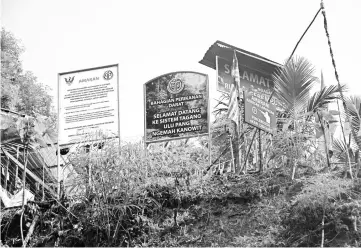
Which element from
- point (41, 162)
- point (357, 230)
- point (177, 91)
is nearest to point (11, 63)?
point (41, 162)

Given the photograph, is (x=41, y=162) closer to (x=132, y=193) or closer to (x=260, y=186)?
(x=132, y=193)

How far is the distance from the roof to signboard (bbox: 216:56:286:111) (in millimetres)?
119

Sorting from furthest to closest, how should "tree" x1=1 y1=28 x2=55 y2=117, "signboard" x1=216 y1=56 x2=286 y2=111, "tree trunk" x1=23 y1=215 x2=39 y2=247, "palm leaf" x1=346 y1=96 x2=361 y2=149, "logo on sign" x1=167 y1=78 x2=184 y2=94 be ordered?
"tree" x1=1 y1=28 x2=55 y2=117 → "signboard" x1=216 y1=56 x2=286 y2=111 → "logo on sign" x1=167 y1=78 x2=184 y2=94 → "palm leaf" x1=346 y1=96 x2=361 y2=149 → "tree trunk" x1=23 y1=215 x2=39 y2=247

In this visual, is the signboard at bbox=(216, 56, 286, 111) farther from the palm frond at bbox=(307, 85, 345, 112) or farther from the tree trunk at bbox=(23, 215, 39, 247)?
the tree trunk at bbox=(23, 215, 39, 247)

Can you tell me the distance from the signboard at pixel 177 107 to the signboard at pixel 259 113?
1.38 meters

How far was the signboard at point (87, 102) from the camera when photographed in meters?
14.5

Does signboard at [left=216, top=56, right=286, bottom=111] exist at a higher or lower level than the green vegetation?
higher

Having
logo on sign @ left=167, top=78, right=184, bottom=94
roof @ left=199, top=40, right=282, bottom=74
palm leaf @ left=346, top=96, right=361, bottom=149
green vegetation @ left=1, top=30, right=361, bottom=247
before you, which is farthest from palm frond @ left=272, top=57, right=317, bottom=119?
roof @ left=199, top=40, right=282, bottom=74

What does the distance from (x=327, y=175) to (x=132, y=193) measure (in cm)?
326

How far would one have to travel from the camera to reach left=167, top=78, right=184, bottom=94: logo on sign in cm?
1438

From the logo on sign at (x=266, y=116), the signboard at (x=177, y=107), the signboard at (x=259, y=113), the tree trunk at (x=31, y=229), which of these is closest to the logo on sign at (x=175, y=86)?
the signboard at (x=177, y=107)

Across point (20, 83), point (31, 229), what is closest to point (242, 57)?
point (31, 229)

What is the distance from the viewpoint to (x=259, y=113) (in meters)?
12.9

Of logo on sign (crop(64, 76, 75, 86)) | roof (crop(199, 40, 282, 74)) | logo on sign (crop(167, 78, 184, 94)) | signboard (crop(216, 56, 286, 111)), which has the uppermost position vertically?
roof (crop(199, 40, 282, 74))
